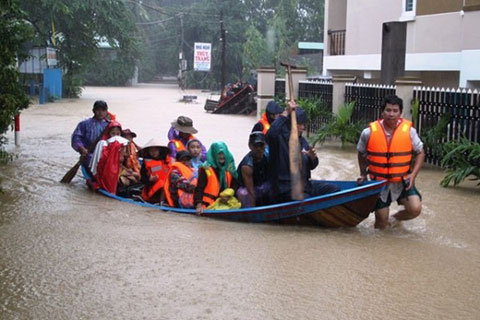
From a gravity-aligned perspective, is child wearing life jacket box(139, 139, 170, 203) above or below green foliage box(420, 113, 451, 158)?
below

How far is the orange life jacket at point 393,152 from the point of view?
655cm

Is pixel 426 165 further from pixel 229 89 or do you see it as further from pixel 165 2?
pixel 165 2

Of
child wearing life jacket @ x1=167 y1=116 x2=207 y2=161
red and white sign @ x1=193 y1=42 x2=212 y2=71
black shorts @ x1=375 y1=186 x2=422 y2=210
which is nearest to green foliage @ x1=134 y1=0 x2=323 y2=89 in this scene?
red and white sign @ x1=193 y1=42 x2=212 y2=71

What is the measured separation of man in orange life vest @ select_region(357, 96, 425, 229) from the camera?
654 centimetres

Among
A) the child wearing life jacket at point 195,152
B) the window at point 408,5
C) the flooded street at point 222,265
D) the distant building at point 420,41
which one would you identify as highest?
the window at point 408,5

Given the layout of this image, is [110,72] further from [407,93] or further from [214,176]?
[214,176]

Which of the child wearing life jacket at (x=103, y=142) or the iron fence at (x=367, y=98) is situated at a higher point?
the iron fence at (x=367, y=98)

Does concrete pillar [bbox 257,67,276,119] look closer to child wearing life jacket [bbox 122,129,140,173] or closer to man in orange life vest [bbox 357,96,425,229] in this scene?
child wearing life jacket [bbox 122,129,140,173]

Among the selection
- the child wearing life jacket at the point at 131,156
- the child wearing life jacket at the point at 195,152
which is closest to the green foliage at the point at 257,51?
the child wearing life jacket at the point at 131,156

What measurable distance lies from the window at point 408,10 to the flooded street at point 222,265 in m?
9.42

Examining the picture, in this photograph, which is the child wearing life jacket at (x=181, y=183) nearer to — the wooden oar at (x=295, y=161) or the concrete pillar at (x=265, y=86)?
the wooden oar at (x=295, y=161)

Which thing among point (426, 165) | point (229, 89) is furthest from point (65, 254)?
point (229, 89)

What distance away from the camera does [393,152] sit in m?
6.55

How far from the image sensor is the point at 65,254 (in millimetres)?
5914
